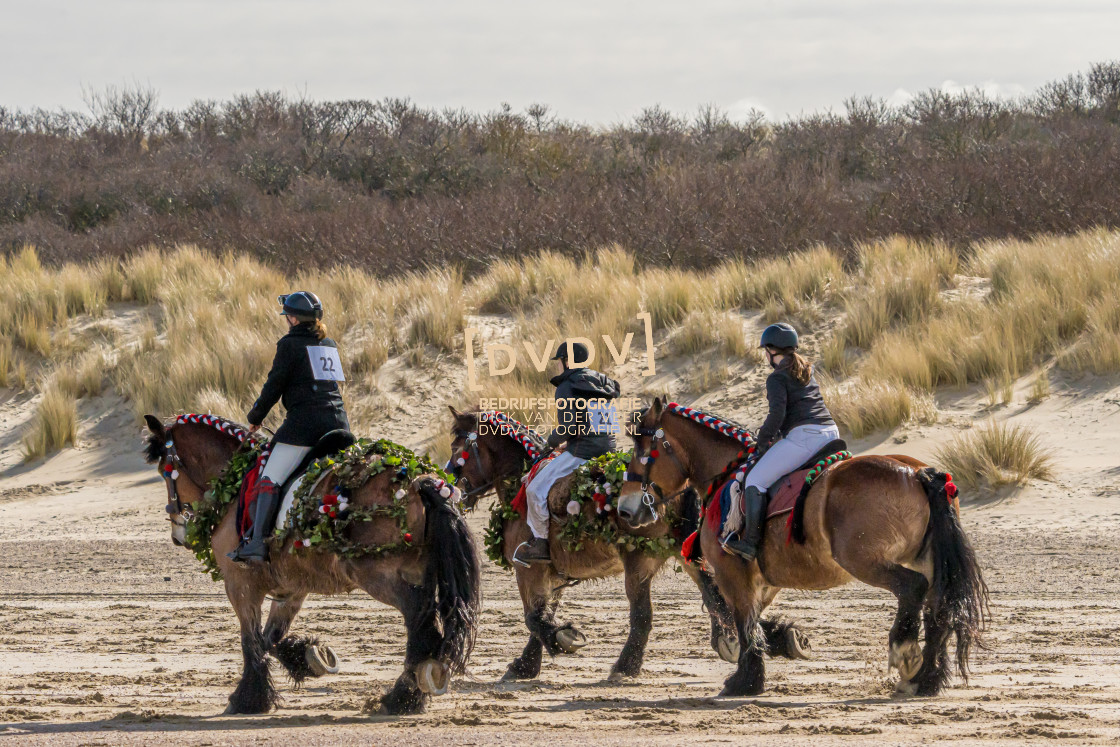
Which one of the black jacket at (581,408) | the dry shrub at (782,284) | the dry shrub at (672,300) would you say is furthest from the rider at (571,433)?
the dry shrub at (782,284)

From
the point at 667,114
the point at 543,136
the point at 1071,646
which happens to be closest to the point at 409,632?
the point at 1071,646

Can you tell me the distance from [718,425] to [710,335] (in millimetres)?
10200

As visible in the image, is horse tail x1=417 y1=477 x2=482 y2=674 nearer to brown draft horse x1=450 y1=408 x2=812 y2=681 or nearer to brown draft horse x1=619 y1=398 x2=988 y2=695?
brown draft horse x1=450 y1=408 x2=812 y2=681

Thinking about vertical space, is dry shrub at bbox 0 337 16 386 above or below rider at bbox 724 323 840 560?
above

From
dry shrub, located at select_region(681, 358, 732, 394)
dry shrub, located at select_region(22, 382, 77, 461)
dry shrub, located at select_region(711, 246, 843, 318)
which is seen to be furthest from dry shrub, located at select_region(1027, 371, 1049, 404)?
dry shrub, located at select_region(22, 382, 77, 461)

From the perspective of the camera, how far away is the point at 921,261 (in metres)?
18.9

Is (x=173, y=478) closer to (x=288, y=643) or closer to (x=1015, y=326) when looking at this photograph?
(x=288, y=643)

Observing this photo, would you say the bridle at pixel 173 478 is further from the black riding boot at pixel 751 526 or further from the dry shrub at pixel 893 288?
the dry shrub at pixel 893 288

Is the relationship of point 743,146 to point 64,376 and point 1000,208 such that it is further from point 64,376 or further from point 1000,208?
point 64,376

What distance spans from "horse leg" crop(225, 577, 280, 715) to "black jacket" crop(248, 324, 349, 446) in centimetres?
95

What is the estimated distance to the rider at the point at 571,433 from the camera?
891 cm

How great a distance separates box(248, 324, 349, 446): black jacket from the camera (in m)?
7.81

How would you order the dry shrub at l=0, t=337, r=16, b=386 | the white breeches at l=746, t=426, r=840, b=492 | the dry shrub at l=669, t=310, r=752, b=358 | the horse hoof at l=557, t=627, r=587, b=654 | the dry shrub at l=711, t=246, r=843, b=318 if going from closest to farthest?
the white breeches at l=746, t=426, r=840, b=492
the horse hoof at l=557, t=627, r=587, b=654
the dry shrub at l=669, t=310, r=752, b=358
the dry shrub at l=711, t=246, r=843, b=318
the dry shrub at l=0, t=337, r=16, b=386

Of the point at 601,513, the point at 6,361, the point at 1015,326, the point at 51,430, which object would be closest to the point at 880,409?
the point at 1015,326
